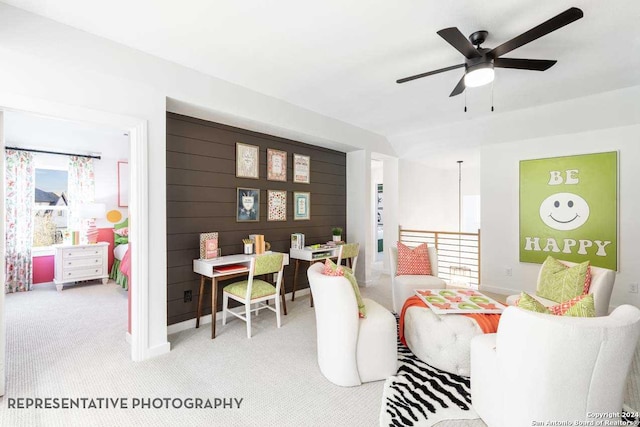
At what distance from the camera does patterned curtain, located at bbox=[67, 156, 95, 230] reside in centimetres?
533

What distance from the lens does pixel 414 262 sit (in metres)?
3.97

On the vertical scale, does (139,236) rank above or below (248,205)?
below

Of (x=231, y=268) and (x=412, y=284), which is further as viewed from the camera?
(x=412, y=284)

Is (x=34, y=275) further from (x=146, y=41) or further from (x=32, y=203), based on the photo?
(x=146, y=41)

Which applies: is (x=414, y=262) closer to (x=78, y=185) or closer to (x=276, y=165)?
(x=276, y=165)

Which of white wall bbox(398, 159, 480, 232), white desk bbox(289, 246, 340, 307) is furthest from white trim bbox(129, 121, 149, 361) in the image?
white wall bbox(398, 159, 480, 232)

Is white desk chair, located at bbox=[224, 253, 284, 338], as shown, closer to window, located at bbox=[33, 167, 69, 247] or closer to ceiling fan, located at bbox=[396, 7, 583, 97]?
ceiling fan, located at bbox=[396, 7, 583, 97]

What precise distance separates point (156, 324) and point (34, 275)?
12.5 feet

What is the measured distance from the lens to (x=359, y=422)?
190cm

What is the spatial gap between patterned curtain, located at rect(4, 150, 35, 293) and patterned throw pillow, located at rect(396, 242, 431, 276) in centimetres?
568

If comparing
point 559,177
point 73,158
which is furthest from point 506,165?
point 73,158

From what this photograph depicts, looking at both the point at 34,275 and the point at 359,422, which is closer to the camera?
the point at 359,422

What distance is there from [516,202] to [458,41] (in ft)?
11.2

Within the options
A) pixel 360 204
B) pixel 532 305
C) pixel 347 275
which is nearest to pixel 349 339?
pixel 347 275
